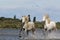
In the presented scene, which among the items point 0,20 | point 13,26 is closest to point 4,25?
point 13,26

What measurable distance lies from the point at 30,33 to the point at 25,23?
10.1 ft

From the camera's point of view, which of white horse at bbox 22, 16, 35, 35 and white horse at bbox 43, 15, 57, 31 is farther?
white horse at bbox 22, 16, 35, 35

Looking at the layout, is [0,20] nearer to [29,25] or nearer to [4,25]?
[4,25]

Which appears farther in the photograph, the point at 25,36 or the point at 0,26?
the point at 0,26

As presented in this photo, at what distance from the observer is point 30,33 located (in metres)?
38.0

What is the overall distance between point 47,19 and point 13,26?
195 feet

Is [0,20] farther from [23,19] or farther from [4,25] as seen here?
[23,19]

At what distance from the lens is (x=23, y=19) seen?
117 ft

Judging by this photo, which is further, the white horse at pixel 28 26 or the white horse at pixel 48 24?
the white horse at pixel 28 26

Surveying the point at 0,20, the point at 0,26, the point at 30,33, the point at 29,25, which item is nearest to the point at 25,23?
the point at 29,25

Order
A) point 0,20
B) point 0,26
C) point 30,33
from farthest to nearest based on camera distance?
point 0,20 → point 0,26 → point 30,33

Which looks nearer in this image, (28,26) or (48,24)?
(48,24)

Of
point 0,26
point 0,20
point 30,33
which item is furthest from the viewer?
point 0,20

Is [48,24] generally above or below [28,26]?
above
